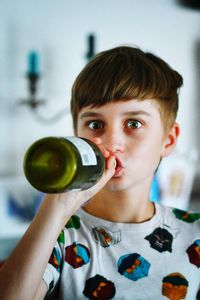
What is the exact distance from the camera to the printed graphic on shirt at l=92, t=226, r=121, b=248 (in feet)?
2.55

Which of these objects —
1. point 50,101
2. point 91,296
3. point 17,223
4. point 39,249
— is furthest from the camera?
point 50,101

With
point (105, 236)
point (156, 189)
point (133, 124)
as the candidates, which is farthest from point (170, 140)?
point (156, 189)

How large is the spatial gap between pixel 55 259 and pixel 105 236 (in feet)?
0.40

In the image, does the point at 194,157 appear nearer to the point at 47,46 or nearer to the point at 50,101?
the point at 50,101

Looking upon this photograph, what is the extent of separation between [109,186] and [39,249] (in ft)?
0.74

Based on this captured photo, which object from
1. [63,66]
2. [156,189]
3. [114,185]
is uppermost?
[63,66]

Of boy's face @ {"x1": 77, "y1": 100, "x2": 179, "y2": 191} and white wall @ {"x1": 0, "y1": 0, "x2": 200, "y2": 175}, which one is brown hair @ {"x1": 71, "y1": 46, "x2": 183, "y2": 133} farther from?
white wall @ {"x1": 0, "y1": 0, "x2": 200, "y2": 175}

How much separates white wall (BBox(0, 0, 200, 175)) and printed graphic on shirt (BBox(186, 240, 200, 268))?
107 cm

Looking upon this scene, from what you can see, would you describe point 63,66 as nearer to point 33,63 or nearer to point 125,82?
point 33,63

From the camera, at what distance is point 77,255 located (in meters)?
0.75

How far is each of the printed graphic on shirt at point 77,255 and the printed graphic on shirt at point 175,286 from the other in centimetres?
17

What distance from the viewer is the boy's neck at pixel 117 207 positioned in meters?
0.82

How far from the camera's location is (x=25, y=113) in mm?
1712

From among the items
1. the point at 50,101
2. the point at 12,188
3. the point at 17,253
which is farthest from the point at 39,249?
the point at 50,101
